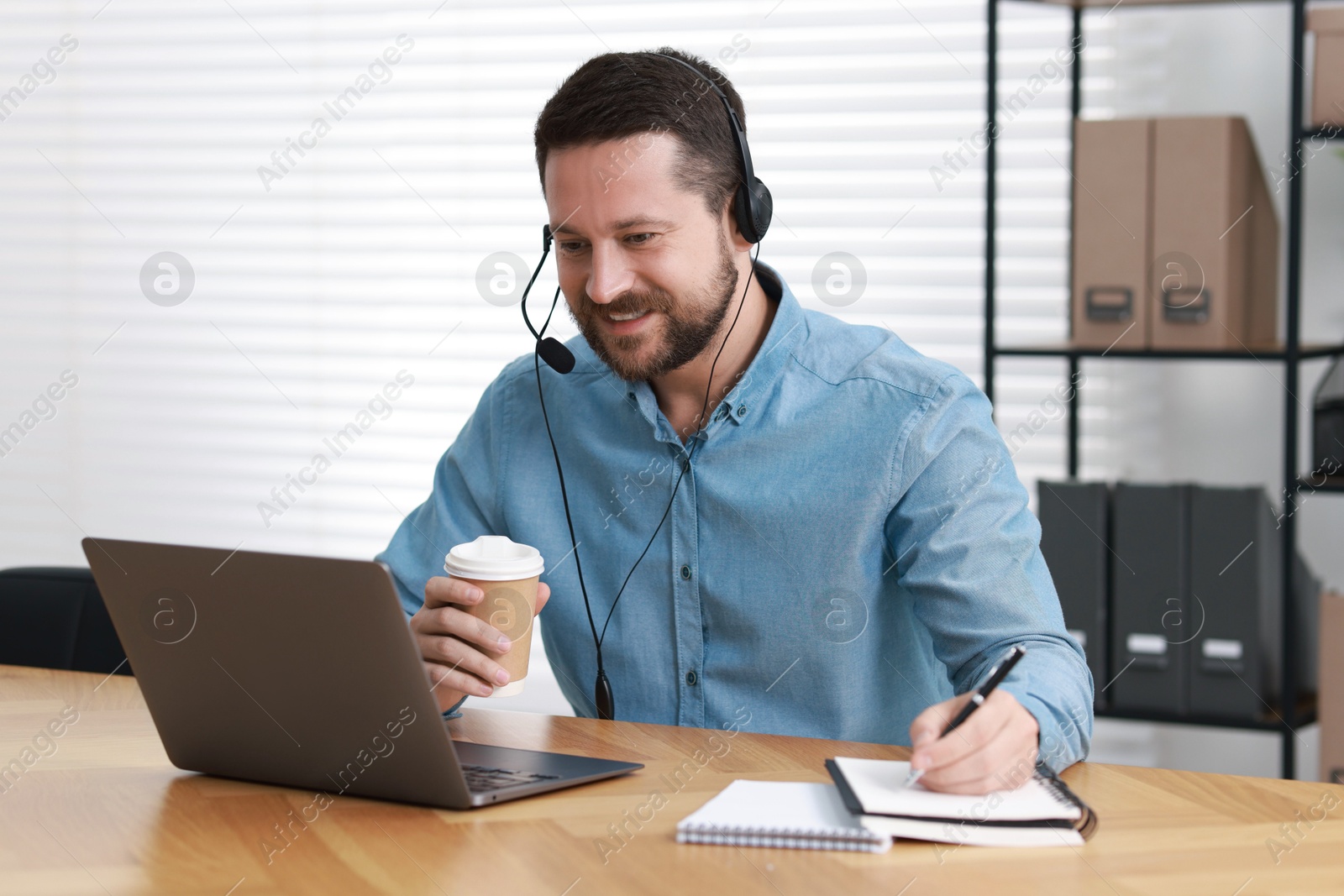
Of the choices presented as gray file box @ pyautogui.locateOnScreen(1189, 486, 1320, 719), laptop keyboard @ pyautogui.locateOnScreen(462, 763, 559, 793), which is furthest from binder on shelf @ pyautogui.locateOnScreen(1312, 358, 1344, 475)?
laptop keyboard @ pyautogui.locateOnScreen(462, 763, 559, 793)

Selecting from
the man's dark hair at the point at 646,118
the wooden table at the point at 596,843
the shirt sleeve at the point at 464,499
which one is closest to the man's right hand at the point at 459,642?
the wooden table at the point at 596,843

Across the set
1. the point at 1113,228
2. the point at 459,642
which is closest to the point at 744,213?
the point at 459,642

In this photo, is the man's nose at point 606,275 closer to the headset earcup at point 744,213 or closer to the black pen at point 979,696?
the headset earcup at point 744,213

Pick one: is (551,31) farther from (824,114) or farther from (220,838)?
(220,838)

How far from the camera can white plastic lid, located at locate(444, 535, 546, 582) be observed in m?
1.07

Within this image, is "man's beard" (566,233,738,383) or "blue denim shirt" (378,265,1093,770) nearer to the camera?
"blue denim shirt" (378,265,1093,770)

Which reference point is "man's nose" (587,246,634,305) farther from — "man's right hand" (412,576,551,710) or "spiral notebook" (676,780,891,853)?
"spiral notebook" (676,780,891,853)

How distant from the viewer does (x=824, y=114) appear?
255cm

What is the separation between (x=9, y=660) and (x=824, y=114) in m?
1.81

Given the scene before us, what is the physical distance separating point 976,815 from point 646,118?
0.83 m

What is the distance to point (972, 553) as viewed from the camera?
4.13ft

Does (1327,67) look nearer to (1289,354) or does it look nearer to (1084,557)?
(1289,354)

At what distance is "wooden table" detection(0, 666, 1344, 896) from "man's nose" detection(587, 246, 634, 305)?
1.68 ft

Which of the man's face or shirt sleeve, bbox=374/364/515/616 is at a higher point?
the man's face
